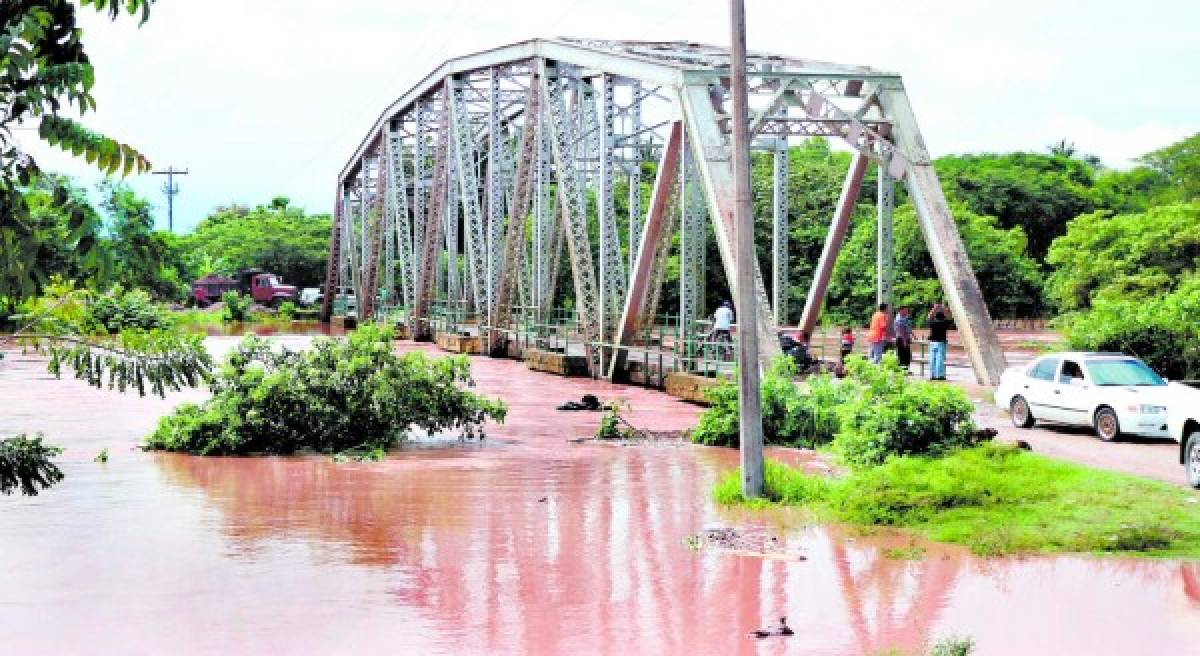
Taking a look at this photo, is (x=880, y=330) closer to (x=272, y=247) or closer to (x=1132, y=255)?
(x=1132, y=255)

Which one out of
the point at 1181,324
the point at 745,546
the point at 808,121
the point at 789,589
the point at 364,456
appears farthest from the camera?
the point at 808,121

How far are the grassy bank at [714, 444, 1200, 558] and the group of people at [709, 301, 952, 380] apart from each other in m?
11.1

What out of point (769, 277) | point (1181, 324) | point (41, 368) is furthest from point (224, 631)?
point (769, 277)

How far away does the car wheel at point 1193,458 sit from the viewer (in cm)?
1581

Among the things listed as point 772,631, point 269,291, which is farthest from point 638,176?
point 269,291

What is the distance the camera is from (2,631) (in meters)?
11.2

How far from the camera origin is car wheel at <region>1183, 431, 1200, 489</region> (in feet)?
51.9

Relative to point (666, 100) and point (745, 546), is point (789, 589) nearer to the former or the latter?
point (745, 546)

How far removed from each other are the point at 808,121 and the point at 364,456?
11800mm

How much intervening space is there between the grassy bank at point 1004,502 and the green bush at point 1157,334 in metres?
8.78

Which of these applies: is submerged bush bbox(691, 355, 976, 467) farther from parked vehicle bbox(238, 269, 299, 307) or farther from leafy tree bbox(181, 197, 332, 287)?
leafy tree bbox(181, 197, 332, 287)

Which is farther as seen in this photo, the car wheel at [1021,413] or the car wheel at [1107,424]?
the car wheel at [1021,413]

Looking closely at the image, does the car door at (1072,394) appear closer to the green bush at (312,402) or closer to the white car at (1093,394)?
the white car at (1093,394)

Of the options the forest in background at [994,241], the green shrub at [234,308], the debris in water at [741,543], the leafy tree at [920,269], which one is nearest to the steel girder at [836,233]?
the forest in background at [994,241]
